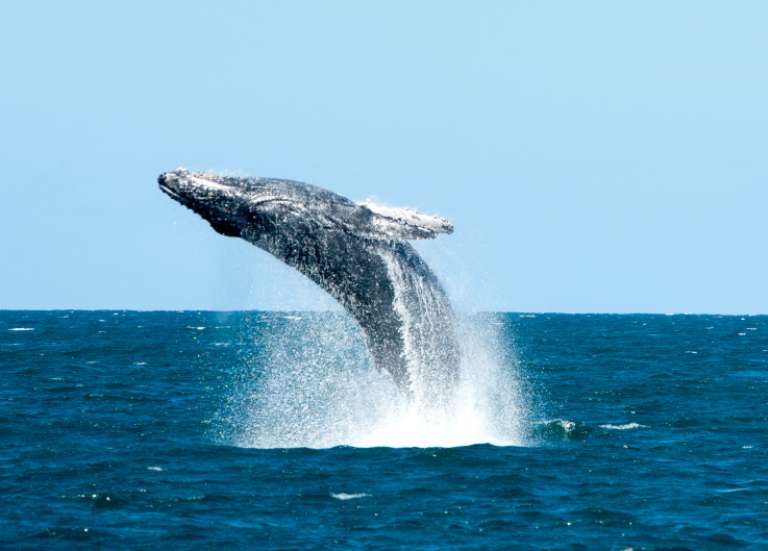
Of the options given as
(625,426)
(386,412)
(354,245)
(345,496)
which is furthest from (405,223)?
(625,426)

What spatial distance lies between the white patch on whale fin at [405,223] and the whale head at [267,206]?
0.02 meters

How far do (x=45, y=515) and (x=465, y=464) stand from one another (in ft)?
18.7

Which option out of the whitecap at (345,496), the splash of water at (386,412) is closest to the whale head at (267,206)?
the splash of water at (386,412)

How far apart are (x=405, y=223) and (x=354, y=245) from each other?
41.3 inches

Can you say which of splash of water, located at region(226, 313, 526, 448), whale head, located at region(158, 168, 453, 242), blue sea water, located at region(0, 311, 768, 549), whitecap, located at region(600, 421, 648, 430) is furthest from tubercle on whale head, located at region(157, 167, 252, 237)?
whitecap, located at region(600, 421, 648, 430)

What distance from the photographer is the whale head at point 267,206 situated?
1441 centimetres

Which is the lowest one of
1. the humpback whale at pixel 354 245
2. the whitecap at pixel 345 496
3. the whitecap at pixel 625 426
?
the whitecap at pixel 345 496

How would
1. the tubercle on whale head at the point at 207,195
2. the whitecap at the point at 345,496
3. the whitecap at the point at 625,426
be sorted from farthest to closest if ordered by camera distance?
the whitecap at the point at 625,426
the whitecap at the point at 345,496
the tubercle on whale head at the point at 207,195

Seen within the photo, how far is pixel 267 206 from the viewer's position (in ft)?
48.2

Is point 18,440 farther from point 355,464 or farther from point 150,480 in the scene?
point 355,464

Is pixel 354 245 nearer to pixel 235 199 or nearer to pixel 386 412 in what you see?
pixel 235 199

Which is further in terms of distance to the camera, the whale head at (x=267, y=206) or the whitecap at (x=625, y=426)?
the whitecap at (x=625, y=426)

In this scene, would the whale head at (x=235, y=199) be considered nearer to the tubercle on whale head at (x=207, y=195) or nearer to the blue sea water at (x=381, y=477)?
the tubercle on whale head at (x=207, y=195)

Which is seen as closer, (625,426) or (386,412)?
(386,412)
